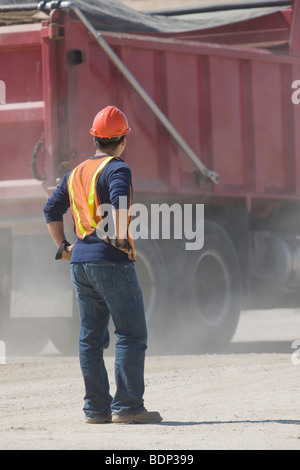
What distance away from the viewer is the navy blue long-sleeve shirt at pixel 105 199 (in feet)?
19.6

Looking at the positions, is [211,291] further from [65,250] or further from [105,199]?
[105,199]

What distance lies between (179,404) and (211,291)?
453 cm

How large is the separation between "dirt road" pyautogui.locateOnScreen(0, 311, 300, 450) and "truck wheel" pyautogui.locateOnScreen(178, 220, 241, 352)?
0.32m

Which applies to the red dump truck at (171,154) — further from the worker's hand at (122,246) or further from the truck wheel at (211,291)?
the worker's hand at (122,246)

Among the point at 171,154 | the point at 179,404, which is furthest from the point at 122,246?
the point at 171,154

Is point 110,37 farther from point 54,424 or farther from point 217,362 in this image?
A: point 54,424

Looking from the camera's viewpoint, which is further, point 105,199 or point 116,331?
point 116,331

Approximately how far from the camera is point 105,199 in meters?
6.14

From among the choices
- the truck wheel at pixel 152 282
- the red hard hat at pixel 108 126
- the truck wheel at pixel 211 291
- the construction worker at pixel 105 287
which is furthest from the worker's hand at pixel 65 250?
the truck wheel at pixel 211 291

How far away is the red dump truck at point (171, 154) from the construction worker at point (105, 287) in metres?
3.77

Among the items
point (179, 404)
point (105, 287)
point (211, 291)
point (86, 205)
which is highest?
point (86, 205)

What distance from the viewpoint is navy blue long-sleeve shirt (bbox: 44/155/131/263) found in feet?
19.6

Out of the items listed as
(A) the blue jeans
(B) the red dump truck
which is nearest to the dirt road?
(A) the blue jeans
